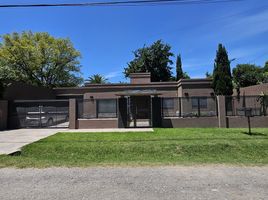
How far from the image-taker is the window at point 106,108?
19.5 m

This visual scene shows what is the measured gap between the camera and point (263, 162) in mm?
8422

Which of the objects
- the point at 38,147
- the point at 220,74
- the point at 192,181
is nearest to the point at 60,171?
the point at 192,181

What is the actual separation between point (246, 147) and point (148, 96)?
460 inches

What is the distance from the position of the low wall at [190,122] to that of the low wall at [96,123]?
3587 millimetres

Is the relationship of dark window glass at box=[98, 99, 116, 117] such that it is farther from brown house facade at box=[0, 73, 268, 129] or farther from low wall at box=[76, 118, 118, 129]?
low wall at box=[76, 118, 118, 129]

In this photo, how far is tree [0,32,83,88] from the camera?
43406 millimetres

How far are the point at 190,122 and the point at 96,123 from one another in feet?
21.7

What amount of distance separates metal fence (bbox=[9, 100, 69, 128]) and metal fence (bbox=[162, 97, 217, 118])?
756 centimetres

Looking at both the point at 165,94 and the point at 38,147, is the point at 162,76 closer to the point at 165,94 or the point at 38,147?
the point at 165,94

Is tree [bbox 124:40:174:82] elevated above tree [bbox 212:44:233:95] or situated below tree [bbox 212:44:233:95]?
above

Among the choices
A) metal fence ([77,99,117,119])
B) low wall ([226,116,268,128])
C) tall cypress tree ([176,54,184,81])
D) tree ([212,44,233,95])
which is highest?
tall cypress tree ([176,54,184,81])

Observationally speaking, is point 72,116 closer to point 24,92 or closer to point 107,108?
point 107,108

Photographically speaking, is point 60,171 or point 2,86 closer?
point 60,171

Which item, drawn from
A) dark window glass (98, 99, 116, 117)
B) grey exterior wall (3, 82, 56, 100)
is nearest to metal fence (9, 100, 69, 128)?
grey exterior wall (3, 82, 56, 100)
